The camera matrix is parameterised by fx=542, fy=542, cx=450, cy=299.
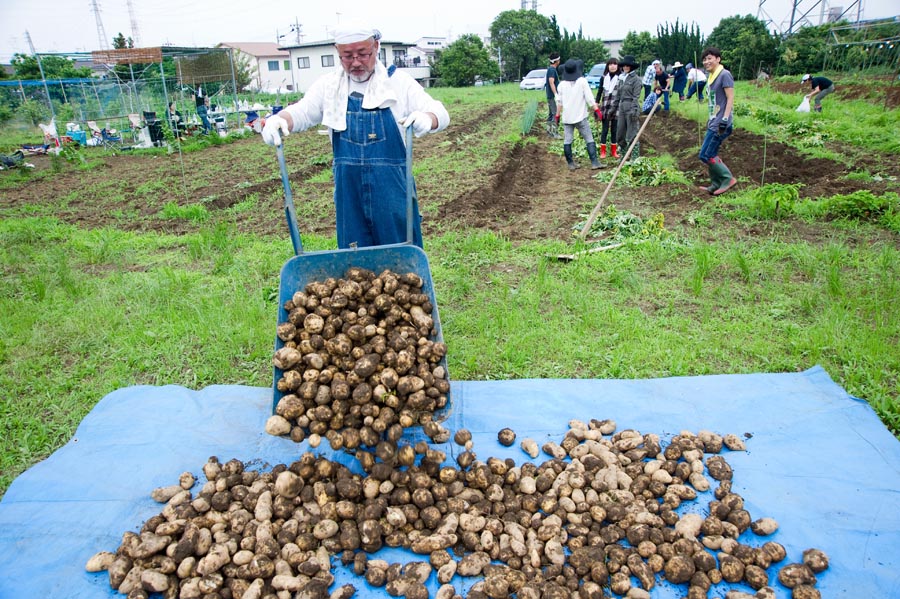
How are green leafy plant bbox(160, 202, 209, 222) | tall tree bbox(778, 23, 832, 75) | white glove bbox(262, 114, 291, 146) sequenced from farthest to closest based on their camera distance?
tall tree bbox(778, 23, 832, 75) → green leafy plant bbox(160, 202, 209, 222) → white glove bbox(262, 114, 291, 146)

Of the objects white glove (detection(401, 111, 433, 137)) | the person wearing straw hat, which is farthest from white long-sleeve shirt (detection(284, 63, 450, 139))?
white glove (detection(401, 111, 433, 137))

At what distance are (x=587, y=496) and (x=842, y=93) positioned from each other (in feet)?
63.7

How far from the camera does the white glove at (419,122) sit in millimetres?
3205

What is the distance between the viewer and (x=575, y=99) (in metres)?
9.17

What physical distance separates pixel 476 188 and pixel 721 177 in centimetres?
366

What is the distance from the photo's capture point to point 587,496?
2664 mm

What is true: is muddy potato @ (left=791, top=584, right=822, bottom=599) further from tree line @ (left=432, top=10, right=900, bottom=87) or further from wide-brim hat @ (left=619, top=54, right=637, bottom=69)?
tree line @ (left=432, top=10, right=900, bottom=87)

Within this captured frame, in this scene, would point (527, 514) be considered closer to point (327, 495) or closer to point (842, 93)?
point (327, 495)

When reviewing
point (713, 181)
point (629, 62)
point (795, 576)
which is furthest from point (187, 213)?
point (795, 576)

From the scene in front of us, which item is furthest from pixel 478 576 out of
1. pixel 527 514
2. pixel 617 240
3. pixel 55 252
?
pixel 55 252

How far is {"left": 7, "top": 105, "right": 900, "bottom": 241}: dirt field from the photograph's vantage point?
7.50m

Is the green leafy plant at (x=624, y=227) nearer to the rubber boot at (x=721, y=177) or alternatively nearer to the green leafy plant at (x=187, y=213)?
the rubber boot at (x=721, y=177)

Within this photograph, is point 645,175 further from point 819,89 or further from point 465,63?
point 465,63

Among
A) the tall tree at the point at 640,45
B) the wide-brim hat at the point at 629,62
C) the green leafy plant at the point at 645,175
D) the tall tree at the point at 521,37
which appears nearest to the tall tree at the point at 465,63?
the tall tree at the point at 521,37
